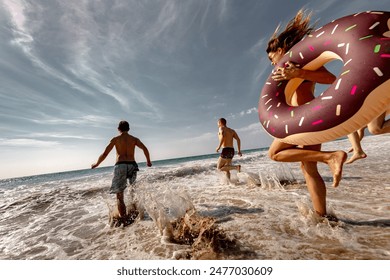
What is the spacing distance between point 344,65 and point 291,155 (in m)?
1.14

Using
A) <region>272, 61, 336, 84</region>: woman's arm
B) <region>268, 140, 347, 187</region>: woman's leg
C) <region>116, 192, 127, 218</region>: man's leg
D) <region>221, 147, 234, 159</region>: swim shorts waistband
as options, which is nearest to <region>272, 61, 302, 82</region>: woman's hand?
<region>272, 61, 336, 84</region>: woman's arm

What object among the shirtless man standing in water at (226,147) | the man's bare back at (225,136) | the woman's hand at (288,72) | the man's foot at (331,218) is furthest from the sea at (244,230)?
the man's bare back at (225,136)

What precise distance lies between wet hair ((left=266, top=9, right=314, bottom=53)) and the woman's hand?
744mm

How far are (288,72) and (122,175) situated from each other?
3927 millimetres

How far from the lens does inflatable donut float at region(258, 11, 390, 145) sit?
1.71 meters

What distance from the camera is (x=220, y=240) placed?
260 cm

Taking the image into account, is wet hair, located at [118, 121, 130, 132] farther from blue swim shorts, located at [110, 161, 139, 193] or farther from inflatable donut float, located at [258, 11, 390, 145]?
inflatable donut float, located at [258, 11, 390, 145]

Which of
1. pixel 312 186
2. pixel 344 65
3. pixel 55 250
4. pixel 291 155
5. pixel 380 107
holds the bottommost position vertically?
pixel 55 250

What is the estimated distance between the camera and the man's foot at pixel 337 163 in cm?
206

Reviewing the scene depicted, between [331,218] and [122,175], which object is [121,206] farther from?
[331,218]

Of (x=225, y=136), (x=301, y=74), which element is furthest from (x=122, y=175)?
(x=225, y=136)
